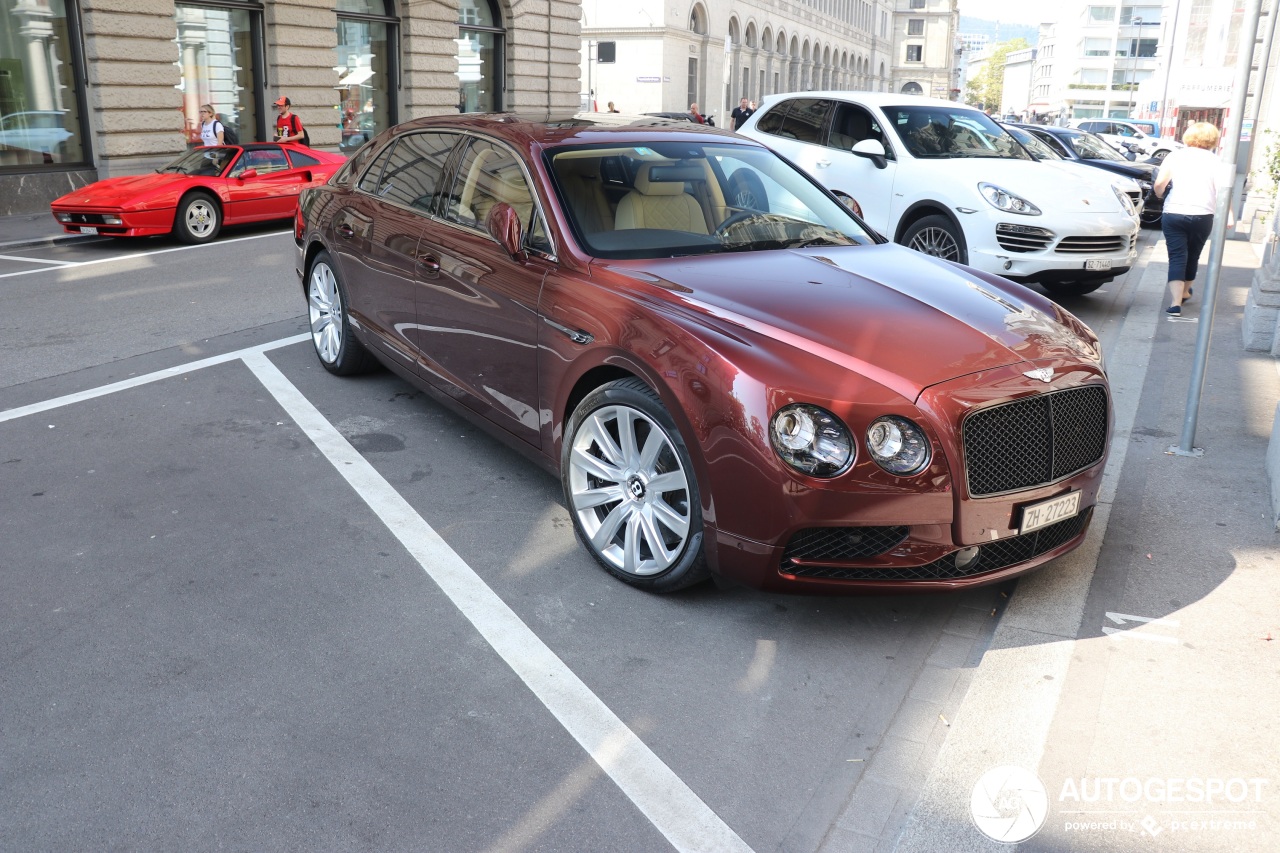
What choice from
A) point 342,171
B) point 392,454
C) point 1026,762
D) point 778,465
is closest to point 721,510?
point 778,465

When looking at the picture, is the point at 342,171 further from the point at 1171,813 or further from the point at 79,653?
the point at 1171,813

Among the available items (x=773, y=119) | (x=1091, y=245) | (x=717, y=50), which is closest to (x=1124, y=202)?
(x=1091, y=245)

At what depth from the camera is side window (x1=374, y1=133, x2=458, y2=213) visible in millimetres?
5488

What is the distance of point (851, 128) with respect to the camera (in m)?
10.4

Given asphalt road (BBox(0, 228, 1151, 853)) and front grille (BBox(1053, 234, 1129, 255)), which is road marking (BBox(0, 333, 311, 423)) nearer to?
asphalt road (BBox(0, 228, 1151, 853))

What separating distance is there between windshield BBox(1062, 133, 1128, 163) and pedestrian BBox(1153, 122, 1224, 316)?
9742 millimetres

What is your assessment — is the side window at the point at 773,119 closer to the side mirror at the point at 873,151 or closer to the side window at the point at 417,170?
the side mirror at the point at 873,151

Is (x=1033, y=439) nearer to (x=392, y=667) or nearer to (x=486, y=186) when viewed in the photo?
(x=392, y=667)

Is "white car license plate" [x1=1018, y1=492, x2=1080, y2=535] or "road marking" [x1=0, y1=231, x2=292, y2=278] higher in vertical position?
"white car license plate" [x1=1018, y1=492, x2=1080, y2=535]

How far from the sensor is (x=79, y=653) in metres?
3.55

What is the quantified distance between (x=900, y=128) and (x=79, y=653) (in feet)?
27.9

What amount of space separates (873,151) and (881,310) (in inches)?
241

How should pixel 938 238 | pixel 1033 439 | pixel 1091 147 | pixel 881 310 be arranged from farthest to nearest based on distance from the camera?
pixel 1091 147, pixel 938 238, pixel 881 310, pixel 1033 439

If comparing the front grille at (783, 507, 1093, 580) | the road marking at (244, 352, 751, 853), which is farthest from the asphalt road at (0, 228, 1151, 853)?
the front grille at (783, 507, 1093, 580)
